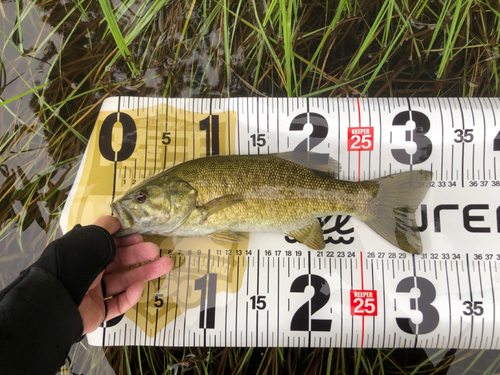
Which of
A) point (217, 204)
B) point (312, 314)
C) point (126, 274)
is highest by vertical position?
point (217, 204)

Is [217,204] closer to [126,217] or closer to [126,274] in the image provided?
[126,217]

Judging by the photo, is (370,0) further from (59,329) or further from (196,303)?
(59,329)

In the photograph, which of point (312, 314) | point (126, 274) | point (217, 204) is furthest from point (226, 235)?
point (312, 314)

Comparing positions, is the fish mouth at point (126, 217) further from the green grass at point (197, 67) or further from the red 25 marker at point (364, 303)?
the red 25 marker at point (364, 303)

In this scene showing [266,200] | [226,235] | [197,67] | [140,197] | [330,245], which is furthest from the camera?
[197,67]

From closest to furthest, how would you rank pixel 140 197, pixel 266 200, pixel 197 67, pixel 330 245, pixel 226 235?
pixel 140 197
pixel 266 200
pixel 226 235
pixel 330 245
pixel 197 67

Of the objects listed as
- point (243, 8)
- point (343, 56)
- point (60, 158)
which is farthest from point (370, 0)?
point (60, 158)

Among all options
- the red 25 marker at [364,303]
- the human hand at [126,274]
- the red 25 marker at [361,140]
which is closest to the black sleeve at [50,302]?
the human hand at [126,274]
